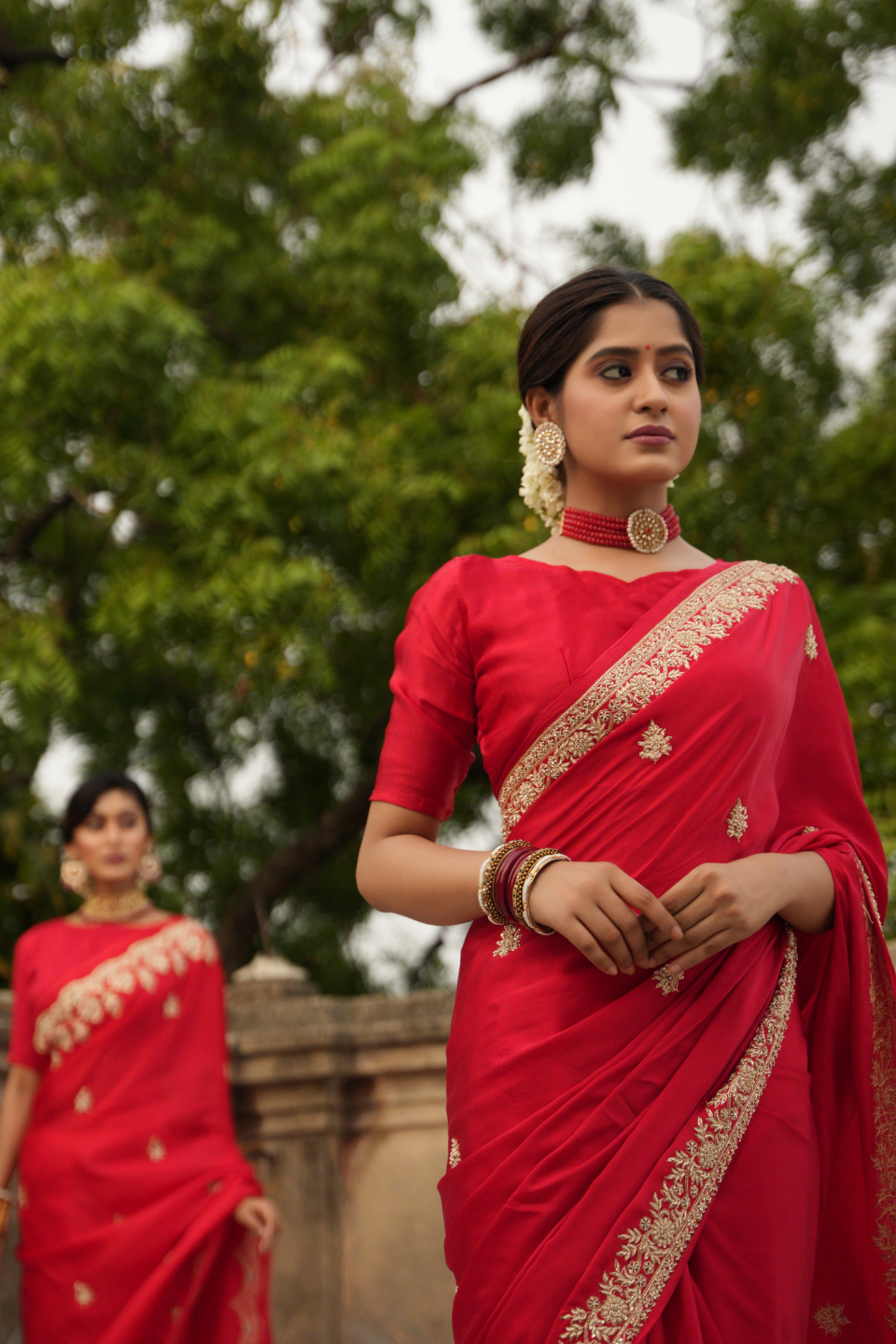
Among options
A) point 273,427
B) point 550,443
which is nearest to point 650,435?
point 550,443

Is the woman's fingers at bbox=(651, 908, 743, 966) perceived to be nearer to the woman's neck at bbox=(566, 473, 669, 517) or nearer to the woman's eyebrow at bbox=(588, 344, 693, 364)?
the woman's neck at bbox=(566, 473, 669, 517)

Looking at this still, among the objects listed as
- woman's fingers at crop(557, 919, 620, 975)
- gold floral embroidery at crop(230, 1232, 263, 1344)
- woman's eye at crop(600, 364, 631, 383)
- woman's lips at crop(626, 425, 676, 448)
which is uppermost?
woman's eye at crop(600, 364, 631, 383)

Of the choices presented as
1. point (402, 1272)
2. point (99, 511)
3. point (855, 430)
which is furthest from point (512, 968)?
point (855, 430)

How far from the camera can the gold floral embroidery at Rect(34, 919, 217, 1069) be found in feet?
12.5

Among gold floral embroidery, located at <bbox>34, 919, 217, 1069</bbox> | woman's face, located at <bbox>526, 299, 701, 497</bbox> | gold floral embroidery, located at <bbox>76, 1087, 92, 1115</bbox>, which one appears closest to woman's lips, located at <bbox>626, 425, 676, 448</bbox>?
woman's face, located at <bbox>526, 299, 701, 497</bbox>

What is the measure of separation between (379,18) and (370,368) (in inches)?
89.7

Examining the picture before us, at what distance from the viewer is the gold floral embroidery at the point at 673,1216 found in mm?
1502

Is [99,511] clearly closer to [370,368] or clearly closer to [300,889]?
[370,368]

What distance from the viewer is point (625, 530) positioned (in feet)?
6.50

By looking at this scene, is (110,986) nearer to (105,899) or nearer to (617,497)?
(105,899)

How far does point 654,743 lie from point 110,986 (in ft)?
8.30

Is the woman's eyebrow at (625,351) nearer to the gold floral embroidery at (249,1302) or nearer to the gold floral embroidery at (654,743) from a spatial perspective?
the gold floral embroidery at (654,743)

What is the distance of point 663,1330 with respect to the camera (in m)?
1.53

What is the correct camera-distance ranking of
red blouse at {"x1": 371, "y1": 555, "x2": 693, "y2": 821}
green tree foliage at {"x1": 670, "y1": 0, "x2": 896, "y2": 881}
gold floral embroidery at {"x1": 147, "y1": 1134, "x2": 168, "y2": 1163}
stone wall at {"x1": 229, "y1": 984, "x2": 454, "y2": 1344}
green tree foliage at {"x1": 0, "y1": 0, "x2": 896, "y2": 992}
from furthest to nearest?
1. green tree foliage at {"x1": 670, "y1": 0, "x2": 896, "y2": 881}
2. green tree foliage at {"x1": 0, "y1": 0, "x2": 896, "y2": 992}
3. stone wall at {"x1": 229, "y1": 984, "x2": 454, "y2": 1344}
4. gold floral embroidery at {"x1": 147, "y1": 1134, "x2": 168, "y2": 1163}
5. red blouse at {"x1": 371, "y1": 555, "x2": 693, "y2": 821}
